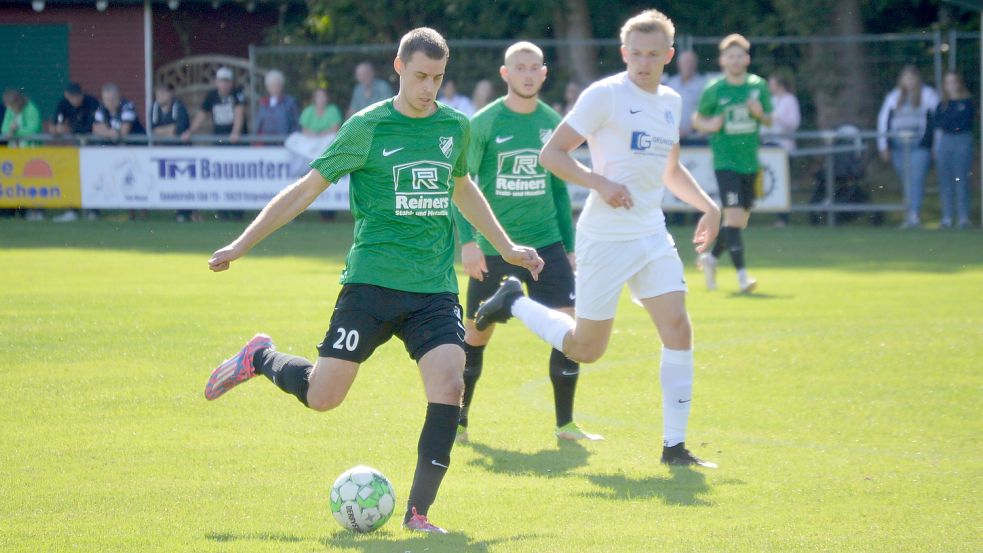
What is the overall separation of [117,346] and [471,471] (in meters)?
4.61

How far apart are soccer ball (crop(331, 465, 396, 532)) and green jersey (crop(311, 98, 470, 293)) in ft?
2.72

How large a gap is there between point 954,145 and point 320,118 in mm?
9742

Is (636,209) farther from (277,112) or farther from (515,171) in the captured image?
(277,112)

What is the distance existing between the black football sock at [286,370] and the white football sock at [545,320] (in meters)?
1.52

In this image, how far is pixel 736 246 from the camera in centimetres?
1410

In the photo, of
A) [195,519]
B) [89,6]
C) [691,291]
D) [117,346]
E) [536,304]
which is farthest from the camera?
[89,6]

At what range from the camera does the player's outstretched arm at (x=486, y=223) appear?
6.13 meters

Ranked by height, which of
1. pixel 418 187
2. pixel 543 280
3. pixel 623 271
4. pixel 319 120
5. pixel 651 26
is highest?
pixel 319 120

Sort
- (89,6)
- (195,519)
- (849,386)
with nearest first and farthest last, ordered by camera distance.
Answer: (195,519) < (849,386) < (89,6)

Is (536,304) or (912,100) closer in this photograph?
(536,304)

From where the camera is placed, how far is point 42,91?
30000mm

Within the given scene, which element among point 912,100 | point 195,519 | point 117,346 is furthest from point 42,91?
point 195,519

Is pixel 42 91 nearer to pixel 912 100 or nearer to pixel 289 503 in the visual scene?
pixel 912 100

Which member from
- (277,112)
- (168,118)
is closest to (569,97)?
(277,112)
